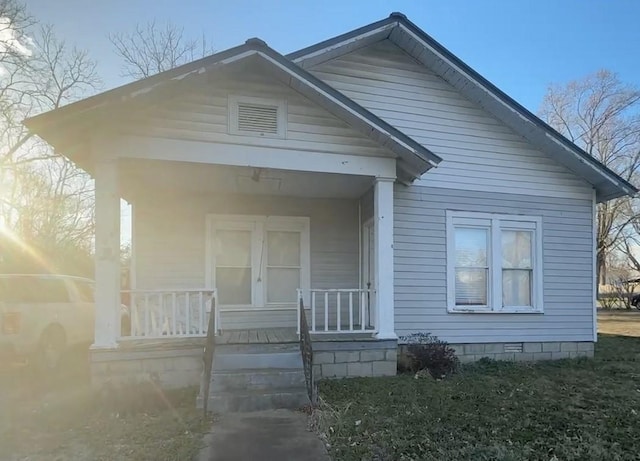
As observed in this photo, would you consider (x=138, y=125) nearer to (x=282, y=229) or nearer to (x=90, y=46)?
(x=282, y=229)

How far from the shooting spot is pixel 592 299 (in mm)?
9391

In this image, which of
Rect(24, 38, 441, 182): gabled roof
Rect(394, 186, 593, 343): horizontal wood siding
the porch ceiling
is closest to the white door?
Rect(394, 186, 593, 343): horizontal wood siding

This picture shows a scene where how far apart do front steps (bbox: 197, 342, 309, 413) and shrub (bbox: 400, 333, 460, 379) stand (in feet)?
7.07

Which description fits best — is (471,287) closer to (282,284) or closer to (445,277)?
(445,277)

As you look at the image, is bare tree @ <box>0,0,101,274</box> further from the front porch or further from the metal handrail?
the metal handrail

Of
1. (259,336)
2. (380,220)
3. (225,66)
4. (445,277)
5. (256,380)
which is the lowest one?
(256,380)

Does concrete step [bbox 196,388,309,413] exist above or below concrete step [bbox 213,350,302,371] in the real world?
below

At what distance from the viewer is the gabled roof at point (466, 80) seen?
837 centimetres

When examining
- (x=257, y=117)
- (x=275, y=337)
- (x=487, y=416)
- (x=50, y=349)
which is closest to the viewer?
(x=487, y=416)

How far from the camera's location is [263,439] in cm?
472

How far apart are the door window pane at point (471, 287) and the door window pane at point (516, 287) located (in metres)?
0.44

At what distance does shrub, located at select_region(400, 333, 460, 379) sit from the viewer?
7.65 meters

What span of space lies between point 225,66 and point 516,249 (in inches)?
256

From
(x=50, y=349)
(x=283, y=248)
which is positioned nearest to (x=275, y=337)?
(x=283, y=248)
